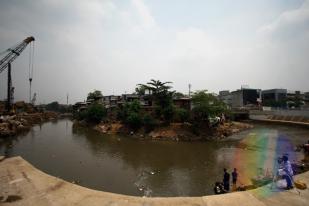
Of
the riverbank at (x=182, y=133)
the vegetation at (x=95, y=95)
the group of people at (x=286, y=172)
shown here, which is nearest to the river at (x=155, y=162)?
the riverbank at (x=182, y=133)

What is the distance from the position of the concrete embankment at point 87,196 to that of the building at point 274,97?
84.5m

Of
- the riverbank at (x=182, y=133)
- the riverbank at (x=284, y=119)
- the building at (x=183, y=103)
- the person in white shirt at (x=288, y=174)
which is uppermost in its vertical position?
the building at (x=183, y=103)

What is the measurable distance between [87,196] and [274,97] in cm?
9791

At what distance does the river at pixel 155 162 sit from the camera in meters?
14.6

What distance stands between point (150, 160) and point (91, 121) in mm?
35813

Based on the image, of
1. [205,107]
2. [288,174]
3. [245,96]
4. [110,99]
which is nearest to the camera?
[288,174]

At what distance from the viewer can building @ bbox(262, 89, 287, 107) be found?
81.3m

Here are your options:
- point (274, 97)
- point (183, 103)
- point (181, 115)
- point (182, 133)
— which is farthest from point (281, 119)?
point (274, 97)

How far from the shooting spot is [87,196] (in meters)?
7.82

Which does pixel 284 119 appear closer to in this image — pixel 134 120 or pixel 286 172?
pixel 134 120

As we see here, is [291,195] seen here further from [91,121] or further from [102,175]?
[91,121]

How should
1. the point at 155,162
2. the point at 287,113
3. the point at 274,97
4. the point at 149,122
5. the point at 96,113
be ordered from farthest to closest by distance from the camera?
the point at 274,97
the point at 287,113
the point at 96,113
the point at 149,122
the point at 155,162

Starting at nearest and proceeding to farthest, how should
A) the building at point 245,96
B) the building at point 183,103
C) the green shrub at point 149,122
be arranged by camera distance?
the green shrub at point 149,122 < the building at point 183,103 < the building at point 245,96

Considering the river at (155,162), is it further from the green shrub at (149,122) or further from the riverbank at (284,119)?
the riverbank at (284,119)
